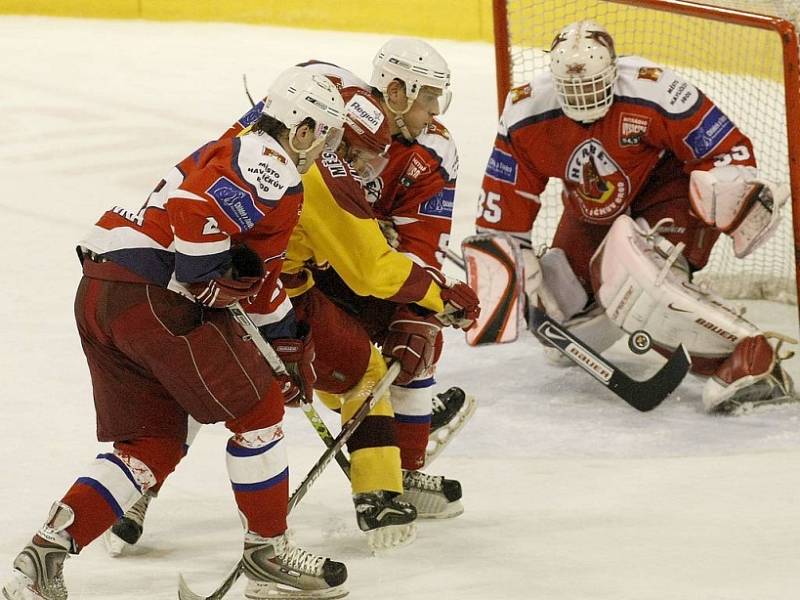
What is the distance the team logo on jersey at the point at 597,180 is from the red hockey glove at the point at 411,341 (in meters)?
1.01

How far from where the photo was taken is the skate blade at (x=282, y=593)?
8.97ft

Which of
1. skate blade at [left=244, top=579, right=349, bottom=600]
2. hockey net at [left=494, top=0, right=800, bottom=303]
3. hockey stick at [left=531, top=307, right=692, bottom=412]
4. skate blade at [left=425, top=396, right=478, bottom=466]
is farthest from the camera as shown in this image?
hockey net at [left=494, top=0, right=800, bottom=303]

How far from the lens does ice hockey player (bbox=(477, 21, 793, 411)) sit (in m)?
3.87

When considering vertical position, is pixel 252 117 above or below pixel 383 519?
above

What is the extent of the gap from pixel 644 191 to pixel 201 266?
6.41ft

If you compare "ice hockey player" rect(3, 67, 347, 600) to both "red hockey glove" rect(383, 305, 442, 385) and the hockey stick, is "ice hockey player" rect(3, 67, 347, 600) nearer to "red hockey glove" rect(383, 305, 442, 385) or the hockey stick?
"red hockey glove" rect(383, 305, 442, 385)

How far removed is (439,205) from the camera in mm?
3320

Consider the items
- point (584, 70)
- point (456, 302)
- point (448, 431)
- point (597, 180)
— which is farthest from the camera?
point (597, 180)

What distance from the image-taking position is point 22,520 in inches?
123

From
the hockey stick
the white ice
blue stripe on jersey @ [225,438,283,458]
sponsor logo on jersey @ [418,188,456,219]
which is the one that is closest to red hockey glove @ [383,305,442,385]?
sponsor logo on jersey @ [418,188,456,219]

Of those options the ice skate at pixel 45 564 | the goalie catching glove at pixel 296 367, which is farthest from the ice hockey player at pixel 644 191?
the ice skate at pixel 45 564

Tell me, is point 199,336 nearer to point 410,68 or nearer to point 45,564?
point 45,564

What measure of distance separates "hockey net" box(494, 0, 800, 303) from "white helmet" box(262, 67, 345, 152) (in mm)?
1838

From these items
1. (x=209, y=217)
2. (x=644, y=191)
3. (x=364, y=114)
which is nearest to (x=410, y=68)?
(x=364, y=114)
